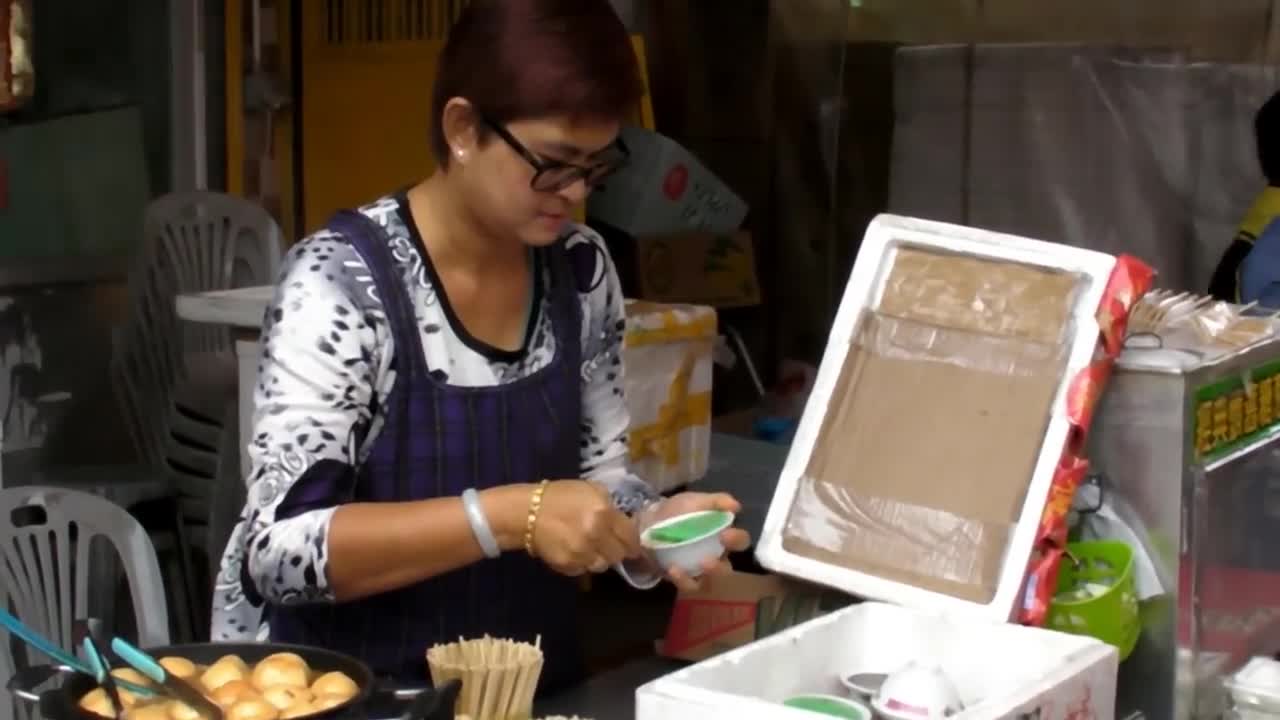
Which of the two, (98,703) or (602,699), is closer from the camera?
(98,703)

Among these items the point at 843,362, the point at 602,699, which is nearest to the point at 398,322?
the point at 602,699

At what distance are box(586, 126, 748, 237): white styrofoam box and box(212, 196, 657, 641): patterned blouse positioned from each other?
230 cm

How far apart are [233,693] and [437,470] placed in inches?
18.7

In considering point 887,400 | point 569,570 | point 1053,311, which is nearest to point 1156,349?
point 1053,311

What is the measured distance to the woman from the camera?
152cm

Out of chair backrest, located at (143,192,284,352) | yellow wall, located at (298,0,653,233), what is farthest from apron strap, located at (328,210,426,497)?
yellow wall, located at (298,0,653,233)

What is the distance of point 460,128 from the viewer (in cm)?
166

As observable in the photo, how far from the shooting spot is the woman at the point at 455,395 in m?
1.52

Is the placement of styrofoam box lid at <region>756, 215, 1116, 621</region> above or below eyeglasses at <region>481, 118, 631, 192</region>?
below

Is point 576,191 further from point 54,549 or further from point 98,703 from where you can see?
point 54,549

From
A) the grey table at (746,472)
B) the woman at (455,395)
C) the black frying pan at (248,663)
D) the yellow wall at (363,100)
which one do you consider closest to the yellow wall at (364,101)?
the yellow wall at (363,100)

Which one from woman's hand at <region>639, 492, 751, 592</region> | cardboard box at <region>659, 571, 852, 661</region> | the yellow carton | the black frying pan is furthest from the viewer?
the yellow carton

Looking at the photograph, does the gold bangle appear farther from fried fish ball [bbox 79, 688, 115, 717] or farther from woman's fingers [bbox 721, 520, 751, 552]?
fried fish ball [bbox 79, 688, 115, 717]

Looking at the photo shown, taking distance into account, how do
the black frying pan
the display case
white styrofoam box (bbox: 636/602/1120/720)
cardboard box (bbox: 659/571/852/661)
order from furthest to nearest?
cardboard box (bbox: 659/571/852/661) → the display case → white styrofoam box (bbox: 636/602/1120/720) → the black frying pan
